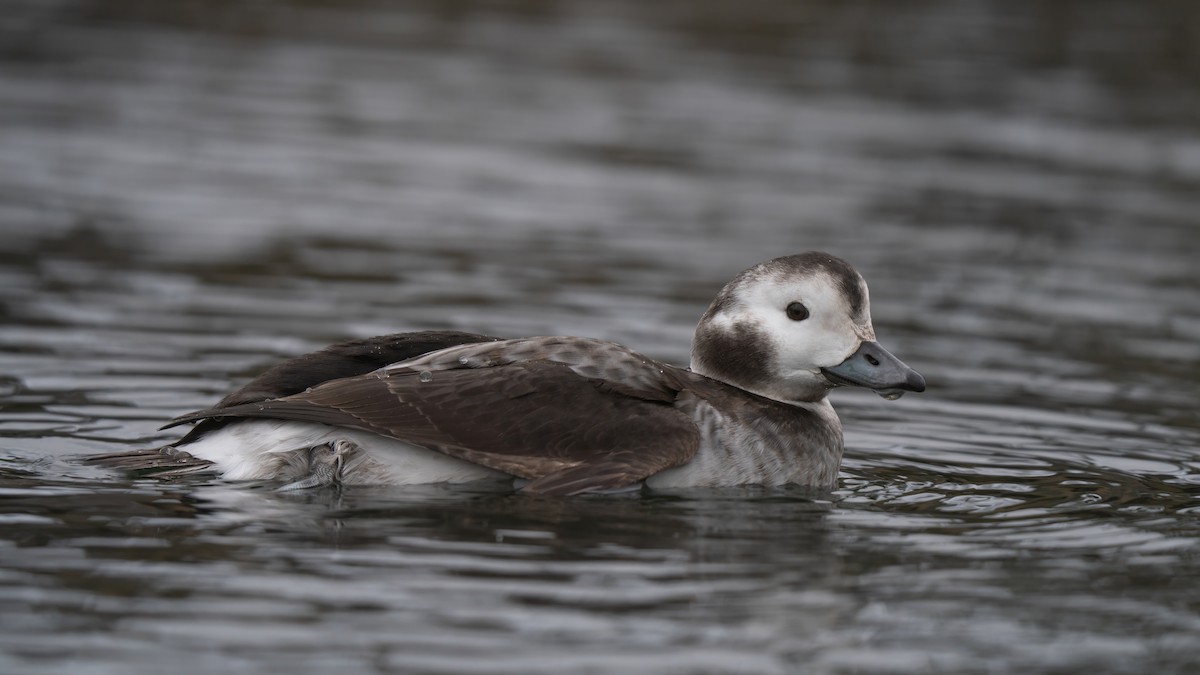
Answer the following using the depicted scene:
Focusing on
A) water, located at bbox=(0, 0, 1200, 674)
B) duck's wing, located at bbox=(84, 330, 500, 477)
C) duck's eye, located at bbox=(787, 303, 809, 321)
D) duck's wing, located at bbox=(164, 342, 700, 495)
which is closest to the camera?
water, located at bbox=(0, 0, 1200, 674)

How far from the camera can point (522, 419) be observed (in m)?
7.62

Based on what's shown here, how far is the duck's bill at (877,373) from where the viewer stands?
7.92 metres

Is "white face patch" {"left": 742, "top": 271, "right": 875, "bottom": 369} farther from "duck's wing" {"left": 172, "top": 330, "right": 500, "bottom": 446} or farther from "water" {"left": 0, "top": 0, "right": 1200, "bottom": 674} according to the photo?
"duck's wing" {"left": 172, "top": 330, "right": 500, "bottom": 446}

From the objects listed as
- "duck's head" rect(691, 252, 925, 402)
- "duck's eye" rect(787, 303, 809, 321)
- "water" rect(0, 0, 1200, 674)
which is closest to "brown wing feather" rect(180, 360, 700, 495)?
"water" rect(0, 0, 1200, 674)

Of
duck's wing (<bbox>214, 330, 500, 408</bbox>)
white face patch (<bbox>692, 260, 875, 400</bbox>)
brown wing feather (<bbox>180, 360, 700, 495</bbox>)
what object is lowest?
brown wing feather (<bbox>180, 360, 700, 495</bbox>)

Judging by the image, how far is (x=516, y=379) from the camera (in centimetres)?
773

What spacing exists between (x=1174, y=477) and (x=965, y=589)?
94.7 inches

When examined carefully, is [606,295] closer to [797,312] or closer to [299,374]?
[797,312]

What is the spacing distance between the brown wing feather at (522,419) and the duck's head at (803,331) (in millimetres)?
546

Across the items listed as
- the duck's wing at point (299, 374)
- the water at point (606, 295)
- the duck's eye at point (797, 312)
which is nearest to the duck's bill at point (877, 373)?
the duck's eye at point (797, 312)

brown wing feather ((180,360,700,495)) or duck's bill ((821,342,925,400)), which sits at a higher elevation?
duck's bill ((821,342,925,400))

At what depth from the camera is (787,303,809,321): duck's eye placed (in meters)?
8.01

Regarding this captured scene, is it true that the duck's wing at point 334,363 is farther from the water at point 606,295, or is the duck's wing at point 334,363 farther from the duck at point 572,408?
the water at point 606,295

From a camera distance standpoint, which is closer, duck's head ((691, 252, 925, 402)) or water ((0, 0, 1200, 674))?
water ((0, 0, 1200, 674))
